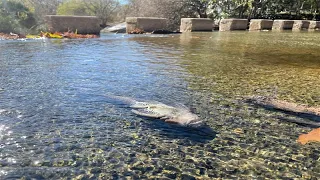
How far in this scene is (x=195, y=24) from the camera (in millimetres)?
21047

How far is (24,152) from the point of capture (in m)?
2.47

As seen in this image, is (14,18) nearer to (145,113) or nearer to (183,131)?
(145,113)

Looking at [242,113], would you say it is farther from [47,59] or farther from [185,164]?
[47,59]

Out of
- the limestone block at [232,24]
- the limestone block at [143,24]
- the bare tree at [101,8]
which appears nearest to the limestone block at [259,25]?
the limestone block at [232,24]

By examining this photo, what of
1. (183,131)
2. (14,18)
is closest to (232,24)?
(14,18)

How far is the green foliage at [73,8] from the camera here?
30.8m

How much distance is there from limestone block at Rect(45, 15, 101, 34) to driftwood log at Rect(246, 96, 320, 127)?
13.5 metres

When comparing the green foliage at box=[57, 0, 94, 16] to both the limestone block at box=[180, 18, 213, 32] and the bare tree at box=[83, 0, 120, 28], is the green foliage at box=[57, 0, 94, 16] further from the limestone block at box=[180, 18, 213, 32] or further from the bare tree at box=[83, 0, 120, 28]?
the limestone block at box=[180, 18, 213, 32]

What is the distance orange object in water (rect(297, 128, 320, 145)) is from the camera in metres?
2.78

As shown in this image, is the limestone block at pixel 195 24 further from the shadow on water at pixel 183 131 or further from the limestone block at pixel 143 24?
the shadow on water at pixel 183 131

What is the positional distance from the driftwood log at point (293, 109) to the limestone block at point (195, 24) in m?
17.5

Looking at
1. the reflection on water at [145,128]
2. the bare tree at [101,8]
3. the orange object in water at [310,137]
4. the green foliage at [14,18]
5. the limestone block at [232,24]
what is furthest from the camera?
the bare tree at [101,8]

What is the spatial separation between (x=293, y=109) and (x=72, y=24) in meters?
14.1

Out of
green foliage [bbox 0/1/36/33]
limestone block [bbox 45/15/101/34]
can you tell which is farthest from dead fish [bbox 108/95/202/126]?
green foliage [bbox 0/1/36/33]
